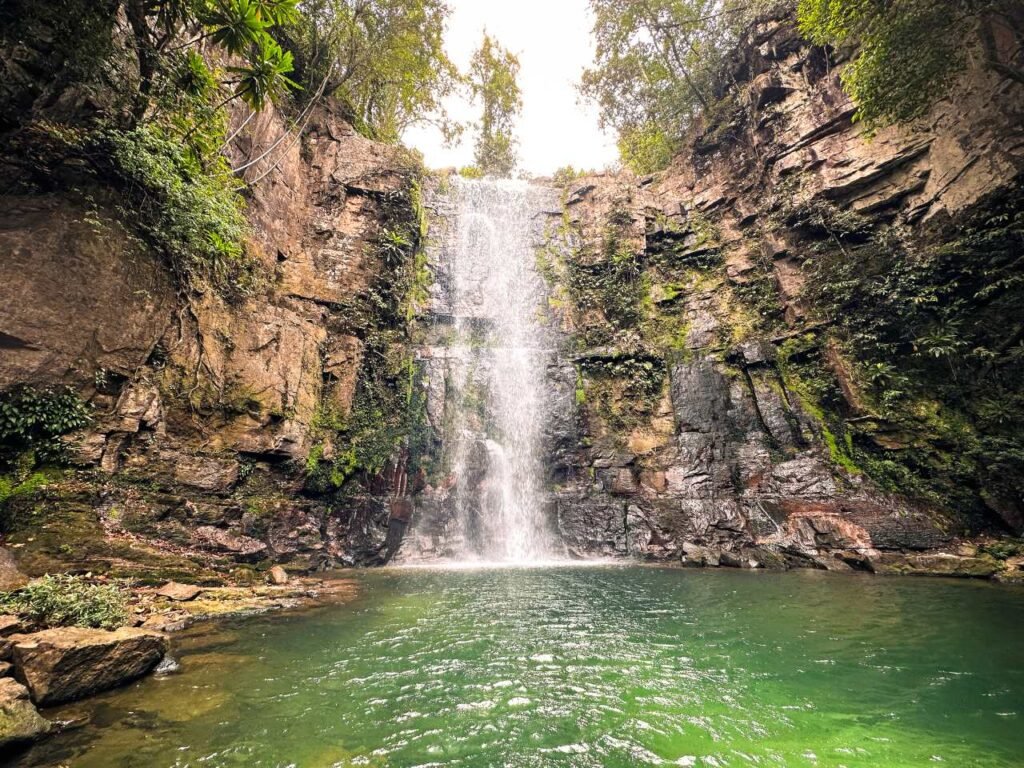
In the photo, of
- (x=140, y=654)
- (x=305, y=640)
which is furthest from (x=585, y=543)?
(x=140, y=654)

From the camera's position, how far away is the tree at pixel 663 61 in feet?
69.9

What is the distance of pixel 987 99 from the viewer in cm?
1180

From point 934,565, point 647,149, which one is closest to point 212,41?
point 934,565

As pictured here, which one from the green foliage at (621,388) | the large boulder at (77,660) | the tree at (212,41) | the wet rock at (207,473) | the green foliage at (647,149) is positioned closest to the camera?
the large boulder at (77,660)

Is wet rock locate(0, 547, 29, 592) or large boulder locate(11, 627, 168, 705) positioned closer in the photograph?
large boulder locate(11, 627, 168, 705)

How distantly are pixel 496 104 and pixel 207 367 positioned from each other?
3145 centimetres

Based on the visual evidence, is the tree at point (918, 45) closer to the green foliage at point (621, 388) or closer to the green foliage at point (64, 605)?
the green foliage at point (621, 388)

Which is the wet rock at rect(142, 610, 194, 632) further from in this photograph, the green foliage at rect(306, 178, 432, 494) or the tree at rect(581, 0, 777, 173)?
the tree at rect(581, 0, 777, 173)

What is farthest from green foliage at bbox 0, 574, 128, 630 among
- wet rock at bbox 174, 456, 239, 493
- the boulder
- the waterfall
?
the waterfall

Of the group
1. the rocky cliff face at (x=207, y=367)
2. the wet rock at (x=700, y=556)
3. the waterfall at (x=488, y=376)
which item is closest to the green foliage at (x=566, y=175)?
the waterfall at (x=488, y=376)

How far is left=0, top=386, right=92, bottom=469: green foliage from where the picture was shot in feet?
25.0

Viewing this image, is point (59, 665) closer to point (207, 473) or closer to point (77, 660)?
point (77, 660)

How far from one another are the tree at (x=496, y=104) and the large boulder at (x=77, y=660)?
34859 mm

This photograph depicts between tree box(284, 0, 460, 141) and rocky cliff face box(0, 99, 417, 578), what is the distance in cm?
324
